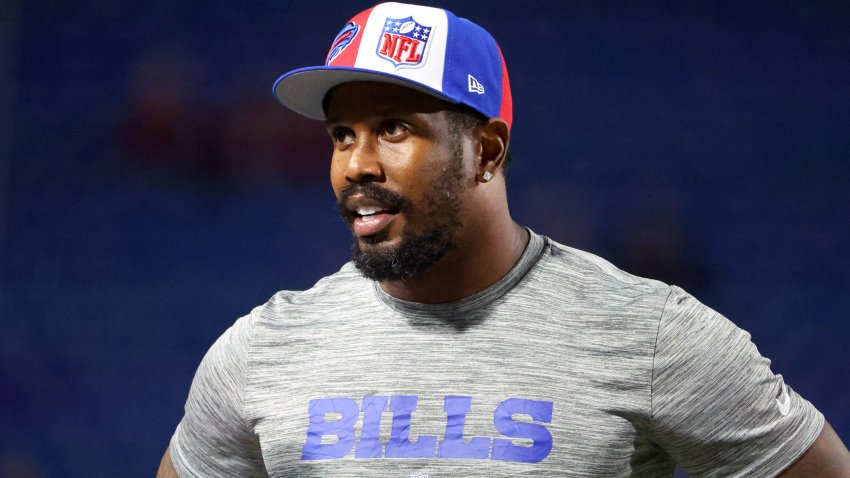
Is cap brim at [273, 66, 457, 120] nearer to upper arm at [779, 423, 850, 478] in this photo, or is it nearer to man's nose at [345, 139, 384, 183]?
man's nose at [345, 139, 384, 183]

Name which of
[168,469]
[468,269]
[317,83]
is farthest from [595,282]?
[168,469]

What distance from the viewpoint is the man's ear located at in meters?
1.20

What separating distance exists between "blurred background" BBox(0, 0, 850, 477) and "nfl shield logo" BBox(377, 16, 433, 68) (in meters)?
1.06

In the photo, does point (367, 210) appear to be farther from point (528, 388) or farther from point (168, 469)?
point (168, 469)

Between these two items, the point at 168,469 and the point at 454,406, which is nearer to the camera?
the point at 454,406

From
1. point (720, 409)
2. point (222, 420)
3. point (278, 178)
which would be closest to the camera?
point (720, 409)

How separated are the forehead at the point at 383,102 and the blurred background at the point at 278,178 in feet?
3.46

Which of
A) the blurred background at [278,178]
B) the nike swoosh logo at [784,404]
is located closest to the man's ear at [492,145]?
the nike swoosh logo at [784,404]

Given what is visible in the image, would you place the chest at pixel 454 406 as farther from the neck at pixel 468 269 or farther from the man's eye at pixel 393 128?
the man's eye at pixel 393 128

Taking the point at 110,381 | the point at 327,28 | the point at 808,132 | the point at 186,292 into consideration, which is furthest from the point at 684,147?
the point at 110,381

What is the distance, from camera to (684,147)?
221 centimetres

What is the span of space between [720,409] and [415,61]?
0.47 metres

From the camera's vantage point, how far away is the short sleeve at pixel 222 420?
Result: 126cm

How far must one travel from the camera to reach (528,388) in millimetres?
1136
